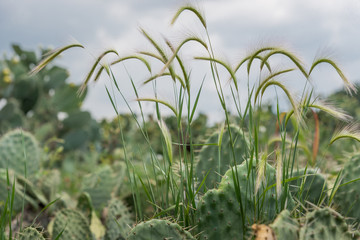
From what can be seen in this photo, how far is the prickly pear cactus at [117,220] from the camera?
5.93ft

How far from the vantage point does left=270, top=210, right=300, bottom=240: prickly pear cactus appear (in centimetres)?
89

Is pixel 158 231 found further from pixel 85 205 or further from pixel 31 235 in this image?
pixel 85 205

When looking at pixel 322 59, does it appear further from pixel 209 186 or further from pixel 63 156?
pixel 63 156

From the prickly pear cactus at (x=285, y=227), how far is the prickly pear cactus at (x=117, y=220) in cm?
92

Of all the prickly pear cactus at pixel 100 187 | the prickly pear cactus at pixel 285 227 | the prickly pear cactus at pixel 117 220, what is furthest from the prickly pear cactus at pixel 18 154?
the prickly pear cactus at pixel 285 227

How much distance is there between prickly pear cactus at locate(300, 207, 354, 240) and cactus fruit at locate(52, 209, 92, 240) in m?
1.01

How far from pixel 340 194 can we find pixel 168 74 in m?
0.76

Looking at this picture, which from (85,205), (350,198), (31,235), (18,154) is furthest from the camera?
(18,154)

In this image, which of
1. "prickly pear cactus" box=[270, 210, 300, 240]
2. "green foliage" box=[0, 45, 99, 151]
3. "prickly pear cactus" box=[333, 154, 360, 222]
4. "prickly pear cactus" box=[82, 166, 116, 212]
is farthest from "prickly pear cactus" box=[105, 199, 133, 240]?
"green foliage" box=[0, 45, 99, 151]

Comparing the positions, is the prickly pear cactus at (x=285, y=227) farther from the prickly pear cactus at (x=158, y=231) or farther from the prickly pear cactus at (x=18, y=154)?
the prickly pear cactus at (x=18, y=154)

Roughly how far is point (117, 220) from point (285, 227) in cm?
106

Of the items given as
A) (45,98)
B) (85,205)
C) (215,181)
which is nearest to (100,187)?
(85,205)

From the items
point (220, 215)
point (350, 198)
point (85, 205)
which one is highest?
point (220, 215)

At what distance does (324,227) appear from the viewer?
3.11ft
